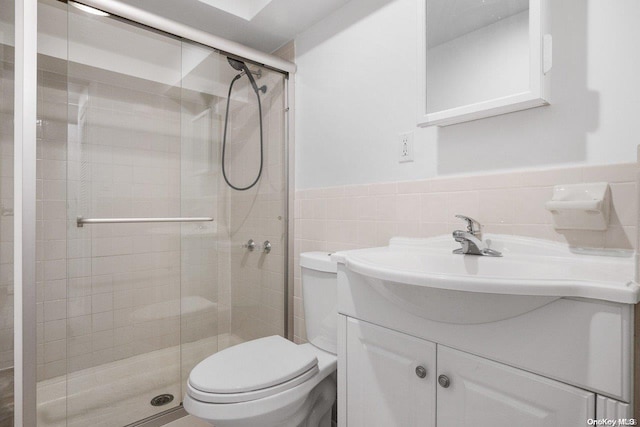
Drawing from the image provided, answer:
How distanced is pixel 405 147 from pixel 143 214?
1218mm

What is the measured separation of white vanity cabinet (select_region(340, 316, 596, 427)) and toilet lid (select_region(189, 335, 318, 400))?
205 millimetres

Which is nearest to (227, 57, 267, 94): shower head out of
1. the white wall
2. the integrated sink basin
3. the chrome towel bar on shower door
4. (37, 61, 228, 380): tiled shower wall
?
the white wall

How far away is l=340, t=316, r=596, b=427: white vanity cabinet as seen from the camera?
684 millimetres

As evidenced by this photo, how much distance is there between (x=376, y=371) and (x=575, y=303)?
1.84 ft

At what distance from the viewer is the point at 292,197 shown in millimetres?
1973

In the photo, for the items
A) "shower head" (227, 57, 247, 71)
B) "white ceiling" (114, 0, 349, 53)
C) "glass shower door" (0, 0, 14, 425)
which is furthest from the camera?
"shower head" (227, 57, 247, 71)

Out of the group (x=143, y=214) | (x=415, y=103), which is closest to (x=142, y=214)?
(x=143, y=214)

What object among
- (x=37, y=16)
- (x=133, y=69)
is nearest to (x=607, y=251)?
(x=133, y=69)

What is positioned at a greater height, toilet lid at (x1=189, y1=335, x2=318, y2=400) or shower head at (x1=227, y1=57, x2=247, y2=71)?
shower head at (x1=227, y1=57, x2=247, y2=71)

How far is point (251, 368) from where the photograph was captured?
117 cm

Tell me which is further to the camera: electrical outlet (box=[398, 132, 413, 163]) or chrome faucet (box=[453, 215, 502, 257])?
electrical outlet (box=[398, 132, 413, 163])

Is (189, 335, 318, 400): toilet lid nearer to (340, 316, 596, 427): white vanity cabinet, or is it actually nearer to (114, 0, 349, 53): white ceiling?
(340, 316, 596, 427): white vanity cabinet

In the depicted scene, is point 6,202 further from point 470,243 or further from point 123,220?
point 470,243

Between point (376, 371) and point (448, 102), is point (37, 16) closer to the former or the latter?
point (448, 102)
